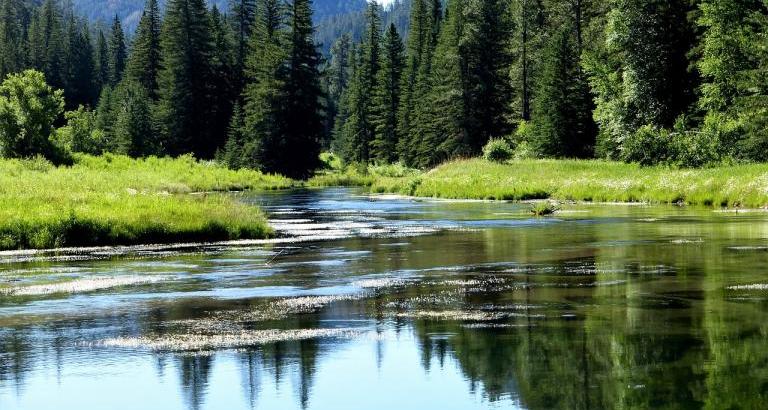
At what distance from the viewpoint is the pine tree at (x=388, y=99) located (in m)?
120

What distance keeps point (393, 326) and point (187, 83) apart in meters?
98.3

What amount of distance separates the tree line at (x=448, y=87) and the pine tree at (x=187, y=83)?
16 cm

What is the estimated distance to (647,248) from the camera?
2703cm

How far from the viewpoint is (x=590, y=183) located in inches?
2208

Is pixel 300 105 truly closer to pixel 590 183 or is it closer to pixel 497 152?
pixel 497 152

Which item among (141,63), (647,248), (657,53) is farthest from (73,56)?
(647,248)

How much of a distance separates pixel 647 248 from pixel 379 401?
689 inches

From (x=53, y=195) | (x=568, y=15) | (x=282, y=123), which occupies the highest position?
(x=568, y=15)

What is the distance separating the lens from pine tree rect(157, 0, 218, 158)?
109 m

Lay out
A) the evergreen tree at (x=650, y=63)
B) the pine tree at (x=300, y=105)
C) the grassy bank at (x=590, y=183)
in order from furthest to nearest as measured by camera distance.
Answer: the pine tree at (x=300, y=105) → the evergreen tree at (x=650, y=63) → the grassy bank at (x=590, y=183)

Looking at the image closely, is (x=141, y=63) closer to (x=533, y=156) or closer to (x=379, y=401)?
(x=533, y=156)

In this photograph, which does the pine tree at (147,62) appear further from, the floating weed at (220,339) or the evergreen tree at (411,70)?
the floating weed at (220,339)

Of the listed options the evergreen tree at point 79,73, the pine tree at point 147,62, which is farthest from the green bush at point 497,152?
the evergreen tree at point 79,73

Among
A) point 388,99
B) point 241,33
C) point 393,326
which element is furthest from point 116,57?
point 393,326
